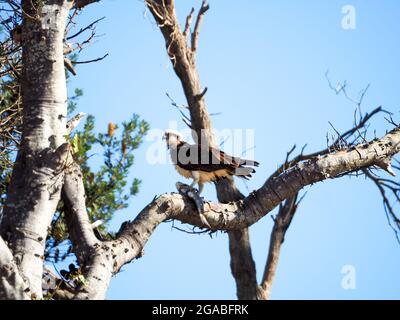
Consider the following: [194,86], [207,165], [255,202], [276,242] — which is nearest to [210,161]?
[207,165]

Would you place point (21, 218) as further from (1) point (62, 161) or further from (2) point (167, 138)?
(2) point (167, 138)

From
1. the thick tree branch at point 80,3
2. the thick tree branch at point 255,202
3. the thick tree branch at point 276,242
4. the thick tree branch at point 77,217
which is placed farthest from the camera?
the thick tree branch at point 276,242

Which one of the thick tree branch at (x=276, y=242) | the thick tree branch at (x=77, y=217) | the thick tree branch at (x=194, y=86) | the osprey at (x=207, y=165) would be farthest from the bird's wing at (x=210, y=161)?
the thick tree branch at (x=276, y=242)

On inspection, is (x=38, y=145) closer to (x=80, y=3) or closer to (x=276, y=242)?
(x=80, y=3)

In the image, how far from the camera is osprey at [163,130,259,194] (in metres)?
5.24

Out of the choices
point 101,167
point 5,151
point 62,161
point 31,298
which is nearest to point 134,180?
point 101,167

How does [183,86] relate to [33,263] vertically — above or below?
above

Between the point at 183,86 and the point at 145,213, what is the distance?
4984 millimetres

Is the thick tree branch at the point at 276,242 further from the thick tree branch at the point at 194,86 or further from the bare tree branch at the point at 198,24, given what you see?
the bare tree branch at the point at 198,24

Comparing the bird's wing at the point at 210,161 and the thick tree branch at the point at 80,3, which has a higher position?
the thick tree branch at the point at 80,3

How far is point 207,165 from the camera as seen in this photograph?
526 cm

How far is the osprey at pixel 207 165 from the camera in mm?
5242

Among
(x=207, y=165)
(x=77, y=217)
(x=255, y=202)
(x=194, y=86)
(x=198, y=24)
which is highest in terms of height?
(x=198, y=24)
